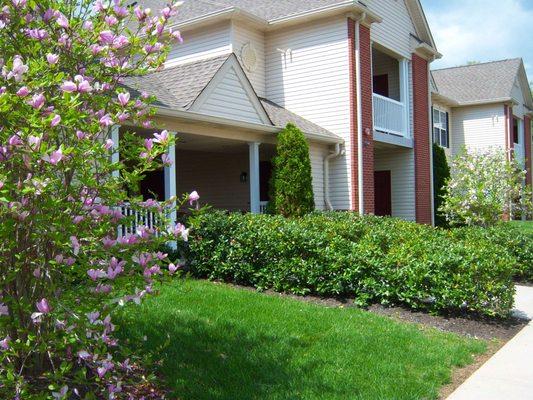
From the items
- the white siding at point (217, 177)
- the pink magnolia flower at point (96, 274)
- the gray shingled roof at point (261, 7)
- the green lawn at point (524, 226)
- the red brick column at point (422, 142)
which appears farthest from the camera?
the red brick column at point (422, 142)

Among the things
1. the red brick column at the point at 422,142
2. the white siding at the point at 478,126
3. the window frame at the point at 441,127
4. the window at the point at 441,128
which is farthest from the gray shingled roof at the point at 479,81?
the red brick column at the point at 422,142

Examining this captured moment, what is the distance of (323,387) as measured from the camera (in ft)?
15.4

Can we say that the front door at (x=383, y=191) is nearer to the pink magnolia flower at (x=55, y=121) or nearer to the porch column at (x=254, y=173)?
the porch column at (x=254, y=173)

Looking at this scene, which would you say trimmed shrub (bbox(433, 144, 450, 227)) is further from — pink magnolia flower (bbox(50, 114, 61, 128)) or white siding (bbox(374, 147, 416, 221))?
pink magnolia flower (bbox(50, 114, 61, 128))

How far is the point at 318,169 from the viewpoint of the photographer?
49.8 ft

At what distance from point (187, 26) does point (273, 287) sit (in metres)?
9.79

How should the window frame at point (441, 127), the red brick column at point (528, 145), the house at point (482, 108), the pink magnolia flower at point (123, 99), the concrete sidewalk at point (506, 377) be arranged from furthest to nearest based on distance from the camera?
1. the red brick column at point (528, 145)
2. the house at point (482, 108)
3. the window frame at point (441, 127)
4. the concrete sidewalk at point (506, 377)
5. the pink magnolia flower at point (123, 99)

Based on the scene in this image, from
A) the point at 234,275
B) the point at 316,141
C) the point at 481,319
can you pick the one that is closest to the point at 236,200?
the point at 316,141

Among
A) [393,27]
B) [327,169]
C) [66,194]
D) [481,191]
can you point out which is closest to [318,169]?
[327,169]

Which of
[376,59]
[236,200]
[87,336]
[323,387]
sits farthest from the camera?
[376,59]

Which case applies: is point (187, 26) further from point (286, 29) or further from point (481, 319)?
point (481, 319)

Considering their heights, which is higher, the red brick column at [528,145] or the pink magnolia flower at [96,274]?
the red brick column at [528,145]

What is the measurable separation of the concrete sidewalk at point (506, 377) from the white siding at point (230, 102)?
7559mm

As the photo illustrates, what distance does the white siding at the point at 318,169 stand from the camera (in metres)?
15.0
